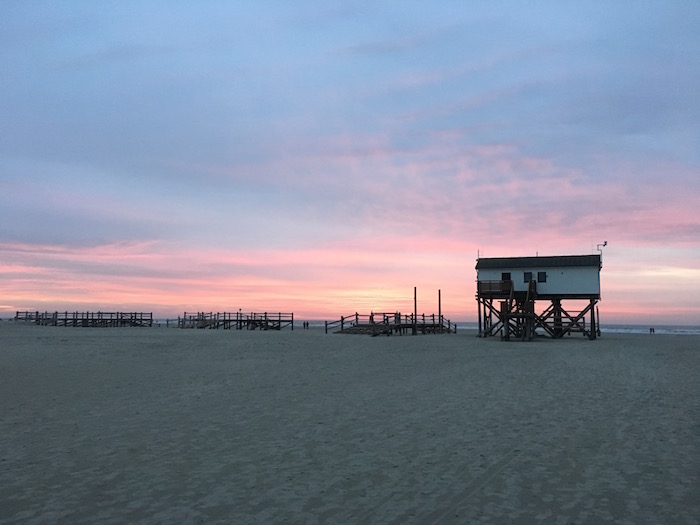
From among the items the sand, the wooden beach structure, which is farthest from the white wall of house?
the sand

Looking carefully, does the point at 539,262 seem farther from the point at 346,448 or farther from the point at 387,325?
the point at 346,448

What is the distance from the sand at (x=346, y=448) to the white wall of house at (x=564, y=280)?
26.8 metres

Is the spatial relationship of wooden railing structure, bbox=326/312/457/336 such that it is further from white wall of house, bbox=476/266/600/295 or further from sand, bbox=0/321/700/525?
sand, bbox=0/321/700/525

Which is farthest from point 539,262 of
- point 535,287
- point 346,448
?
point 346,448

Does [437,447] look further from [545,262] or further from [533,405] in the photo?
[545,262]

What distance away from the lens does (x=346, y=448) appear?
9438 mm

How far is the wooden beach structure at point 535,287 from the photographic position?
146ft

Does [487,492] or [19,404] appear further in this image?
[19,404]

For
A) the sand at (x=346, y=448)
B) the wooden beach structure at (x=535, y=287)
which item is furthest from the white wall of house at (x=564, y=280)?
the sand at (x=346, y=448)

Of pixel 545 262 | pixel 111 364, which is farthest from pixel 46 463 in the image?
pixel 545 262

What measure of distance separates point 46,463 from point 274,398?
6.69 meters

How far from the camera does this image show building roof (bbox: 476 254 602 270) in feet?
146

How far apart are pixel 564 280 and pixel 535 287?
260 centimetres

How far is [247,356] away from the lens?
87.7ft
